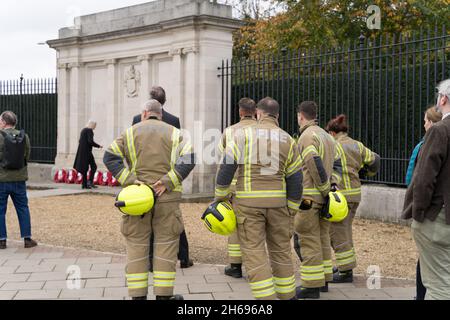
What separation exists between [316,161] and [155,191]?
152 cm

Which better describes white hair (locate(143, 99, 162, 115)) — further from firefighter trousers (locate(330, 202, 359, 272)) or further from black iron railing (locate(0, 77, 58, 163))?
black iron railing (locate(0, 77, 58, 163))

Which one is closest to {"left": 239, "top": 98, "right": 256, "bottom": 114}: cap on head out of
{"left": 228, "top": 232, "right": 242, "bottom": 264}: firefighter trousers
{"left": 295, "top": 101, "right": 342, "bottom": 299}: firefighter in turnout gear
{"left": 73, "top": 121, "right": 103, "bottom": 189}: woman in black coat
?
{"left": 295, "top": 101, "right": 342, "bottom": 299}: firefighter in turnout gear

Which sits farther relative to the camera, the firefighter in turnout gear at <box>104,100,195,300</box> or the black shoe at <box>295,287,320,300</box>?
the black shoe at <box>295,287,320,300</box>

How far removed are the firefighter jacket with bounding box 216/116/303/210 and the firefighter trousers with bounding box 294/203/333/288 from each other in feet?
1.97

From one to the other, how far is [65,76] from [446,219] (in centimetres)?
1486

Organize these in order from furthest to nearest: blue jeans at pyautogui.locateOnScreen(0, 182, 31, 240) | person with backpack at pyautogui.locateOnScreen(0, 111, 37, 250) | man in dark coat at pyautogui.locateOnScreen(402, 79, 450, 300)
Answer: blue jeans at pyautogui.locateOnScreen(0, 182, 31, 240), person with backpack at pyautogui.locateOnScreen(0, 111, 37, 250), man in dark coat at pyautogui.locateOnScreen(402, 79, 450, 300)

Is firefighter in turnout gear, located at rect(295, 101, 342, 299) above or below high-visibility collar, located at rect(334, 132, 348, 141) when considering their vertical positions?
below

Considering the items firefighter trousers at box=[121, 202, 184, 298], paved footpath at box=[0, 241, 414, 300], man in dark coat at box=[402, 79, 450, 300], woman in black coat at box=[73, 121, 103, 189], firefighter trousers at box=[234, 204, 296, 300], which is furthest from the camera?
woman in black coat at box=[73, 121, 103, 189]

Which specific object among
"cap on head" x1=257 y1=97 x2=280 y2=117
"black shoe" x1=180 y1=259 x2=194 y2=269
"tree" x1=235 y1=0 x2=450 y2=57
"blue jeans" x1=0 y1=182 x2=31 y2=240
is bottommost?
"black shoe" x1=180 y1=259 x2=194 y2=269

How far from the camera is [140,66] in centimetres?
1505

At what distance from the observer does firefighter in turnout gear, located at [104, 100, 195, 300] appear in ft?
16.6

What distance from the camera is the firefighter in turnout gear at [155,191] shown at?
5.07 meters

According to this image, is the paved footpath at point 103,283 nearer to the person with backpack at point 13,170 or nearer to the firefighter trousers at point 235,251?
the firefighter trousers at point 235,251

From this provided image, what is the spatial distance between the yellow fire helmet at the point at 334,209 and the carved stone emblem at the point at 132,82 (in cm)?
1023
